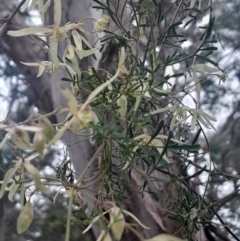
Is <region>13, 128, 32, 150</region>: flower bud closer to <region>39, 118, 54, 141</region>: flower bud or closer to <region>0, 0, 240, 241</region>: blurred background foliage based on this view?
<region>39, 118, 54, 141</region>: flower bud

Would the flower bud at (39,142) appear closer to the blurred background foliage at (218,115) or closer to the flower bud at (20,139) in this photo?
the flower bud at (20,139)

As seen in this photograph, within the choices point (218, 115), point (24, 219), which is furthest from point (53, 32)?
point (218, 115)

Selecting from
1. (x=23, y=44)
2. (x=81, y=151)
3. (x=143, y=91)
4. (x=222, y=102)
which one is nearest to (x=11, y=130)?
(x=143, y=91)

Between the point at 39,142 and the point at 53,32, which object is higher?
the point at 53,32

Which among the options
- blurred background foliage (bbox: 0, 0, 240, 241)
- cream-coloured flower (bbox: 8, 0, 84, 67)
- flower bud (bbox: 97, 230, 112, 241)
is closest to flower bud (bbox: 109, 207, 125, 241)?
flower bud (bbox: 97, 230, 112, 241)

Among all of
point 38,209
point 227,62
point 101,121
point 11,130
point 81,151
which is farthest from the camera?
point 38,209

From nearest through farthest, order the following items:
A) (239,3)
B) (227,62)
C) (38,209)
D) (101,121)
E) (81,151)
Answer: (101,121), (81,151), (239,3), (227,62), (38,209)

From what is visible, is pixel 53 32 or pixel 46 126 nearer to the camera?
pixel 46 126

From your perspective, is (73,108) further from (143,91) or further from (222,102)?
(222,102)

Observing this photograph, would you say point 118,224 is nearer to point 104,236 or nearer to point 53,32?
point 104,236

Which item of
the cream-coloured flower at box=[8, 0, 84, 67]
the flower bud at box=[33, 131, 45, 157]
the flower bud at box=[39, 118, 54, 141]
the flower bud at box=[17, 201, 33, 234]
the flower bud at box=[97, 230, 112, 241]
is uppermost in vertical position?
the cream-coloured flower at box=[8, 0, 84, 67]

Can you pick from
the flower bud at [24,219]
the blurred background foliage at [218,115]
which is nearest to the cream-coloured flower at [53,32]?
the flower bud at [24,219]

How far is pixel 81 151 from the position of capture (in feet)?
2.97

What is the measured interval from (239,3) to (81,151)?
32.9 inches
